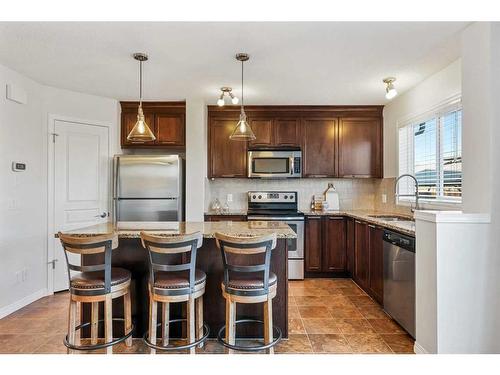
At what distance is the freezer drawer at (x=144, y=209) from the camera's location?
13.2ft

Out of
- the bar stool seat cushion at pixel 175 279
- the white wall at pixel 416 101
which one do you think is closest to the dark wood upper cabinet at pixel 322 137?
the white wall at pixel 416 101

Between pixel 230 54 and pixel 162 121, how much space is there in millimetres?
1955

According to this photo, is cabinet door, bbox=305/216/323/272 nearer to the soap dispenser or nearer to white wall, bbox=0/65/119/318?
the soap dispenser

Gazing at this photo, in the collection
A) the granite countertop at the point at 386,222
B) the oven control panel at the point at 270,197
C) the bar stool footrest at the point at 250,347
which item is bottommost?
the bar stool footrest at the point at 250,347

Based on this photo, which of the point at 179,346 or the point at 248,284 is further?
the point at 179,346

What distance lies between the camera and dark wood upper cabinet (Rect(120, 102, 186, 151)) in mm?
4375

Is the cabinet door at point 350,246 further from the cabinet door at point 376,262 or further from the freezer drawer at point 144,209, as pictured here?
the freezer drawer at point 144,209

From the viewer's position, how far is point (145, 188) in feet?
13.2

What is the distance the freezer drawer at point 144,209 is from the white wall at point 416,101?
2.92 metres

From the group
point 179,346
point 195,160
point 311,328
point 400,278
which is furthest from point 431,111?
point 179,346

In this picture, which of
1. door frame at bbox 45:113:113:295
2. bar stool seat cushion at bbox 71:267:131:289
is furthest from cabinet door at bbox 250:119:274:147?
bar stool seat cushion at bbox 71:267:131:289

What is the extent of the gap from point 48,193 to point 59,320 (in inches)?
57.8

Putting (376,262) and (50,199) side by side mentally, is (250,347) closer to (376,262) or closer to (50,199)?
(376,262)
